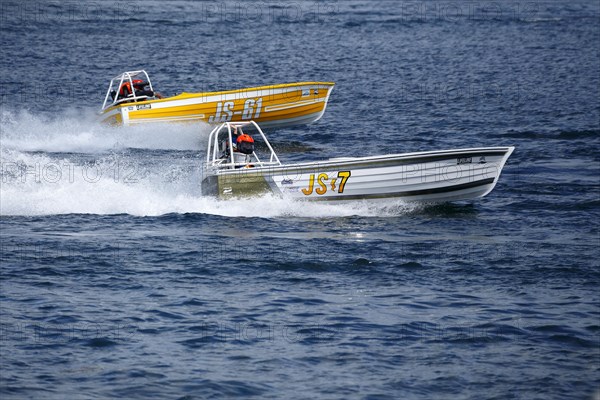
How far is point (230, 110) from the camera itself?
3102 centimetres

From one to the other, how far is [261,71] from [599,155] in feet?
77.6

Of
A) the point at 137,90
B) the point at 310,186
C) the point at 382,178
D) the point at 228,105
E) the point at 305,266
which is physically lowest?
the point at 305,266

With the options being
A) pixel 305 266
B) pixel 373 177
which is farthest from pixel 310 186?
pixel 305 266

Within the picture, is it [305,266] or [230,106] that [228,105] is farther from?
[305,266]

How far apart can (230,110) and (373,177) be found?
39.4 feet

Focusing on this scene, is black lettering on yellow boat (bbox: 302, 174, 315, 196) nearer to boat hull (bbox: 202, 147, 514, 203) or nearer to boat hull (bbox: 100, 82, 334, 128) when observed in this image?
boat hull (bbox: 202, 147, 514, 203)

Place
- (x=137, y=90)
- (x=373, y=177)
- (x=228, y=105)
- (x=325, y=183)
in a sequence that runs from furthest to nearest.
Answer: (x=137, y=90) < (x=228, y=105) < (x=325, y=183) < (x=373, y=177)

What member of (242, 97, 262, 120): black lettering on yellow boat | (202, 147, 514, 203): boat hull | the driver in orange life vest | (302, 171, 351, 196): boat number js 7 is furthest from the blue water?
the driver in orange life vest

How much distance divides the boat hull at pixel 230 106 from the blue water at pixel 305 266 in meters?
0.56

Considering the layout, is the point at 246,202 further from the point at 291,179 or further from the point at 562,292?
the point at 562,292

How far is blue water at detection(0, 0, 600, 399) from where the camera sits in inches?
502

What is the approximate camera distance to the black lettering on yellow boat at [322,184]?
A: 66.0 feet

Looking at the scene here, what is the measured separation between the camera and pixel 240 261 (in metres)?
17.4

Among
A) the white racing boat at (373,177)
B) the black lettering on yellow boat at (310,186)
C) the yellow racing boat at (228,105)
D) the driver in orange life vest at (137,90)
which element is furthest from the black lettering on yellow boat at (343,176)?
the driver in orange life vest at (137,90)
